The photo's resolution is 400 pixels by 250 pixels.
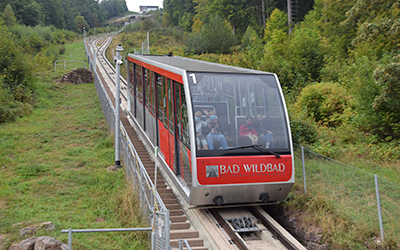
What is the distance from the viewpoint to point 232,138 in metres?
7.89

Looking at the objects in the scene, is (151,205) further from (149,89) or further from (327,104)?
(327,104)

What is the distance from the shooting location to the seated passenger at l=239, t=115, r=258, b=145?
7.97 meters

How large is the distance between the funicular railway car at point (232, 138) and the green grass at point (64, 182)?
6.65 ft

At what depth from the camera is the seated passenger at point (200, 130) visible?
7.66 meters

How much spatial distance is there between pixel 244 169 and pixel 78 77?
31411 mm

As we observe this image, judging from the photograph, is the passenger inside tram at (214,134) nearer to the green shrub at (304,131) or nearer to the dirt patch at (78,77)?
the green shrub at (304,131)

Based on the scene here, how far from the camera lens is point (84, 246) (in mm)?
7422

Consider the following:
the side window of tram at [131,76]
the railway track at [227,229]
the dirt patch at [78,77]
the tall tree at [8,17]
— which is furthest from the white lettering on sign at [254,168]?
the tall tree at [8,17]

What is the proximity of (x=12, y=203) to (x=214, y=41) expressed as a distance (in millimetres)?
31299

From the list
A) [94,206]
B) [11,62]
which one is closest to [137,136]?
[94,206]

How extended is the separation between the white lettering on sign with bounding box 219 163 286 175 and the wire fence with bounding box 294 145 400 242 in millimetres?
1645

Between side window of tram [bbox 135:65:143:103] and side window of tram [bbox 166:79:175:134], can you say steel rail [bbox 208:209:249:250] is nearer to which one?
side window of tram [bbox 166:79:175:134]

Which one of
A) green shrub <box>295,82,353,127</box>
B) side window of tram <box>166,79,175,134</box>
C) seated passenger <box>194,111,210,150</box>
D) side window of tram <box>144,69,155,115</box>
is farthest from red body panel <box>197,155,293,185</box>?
green shrub <box>295,82,353,127</box>

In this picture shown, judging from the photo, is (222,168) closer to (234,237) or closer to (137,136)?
(234,237)
